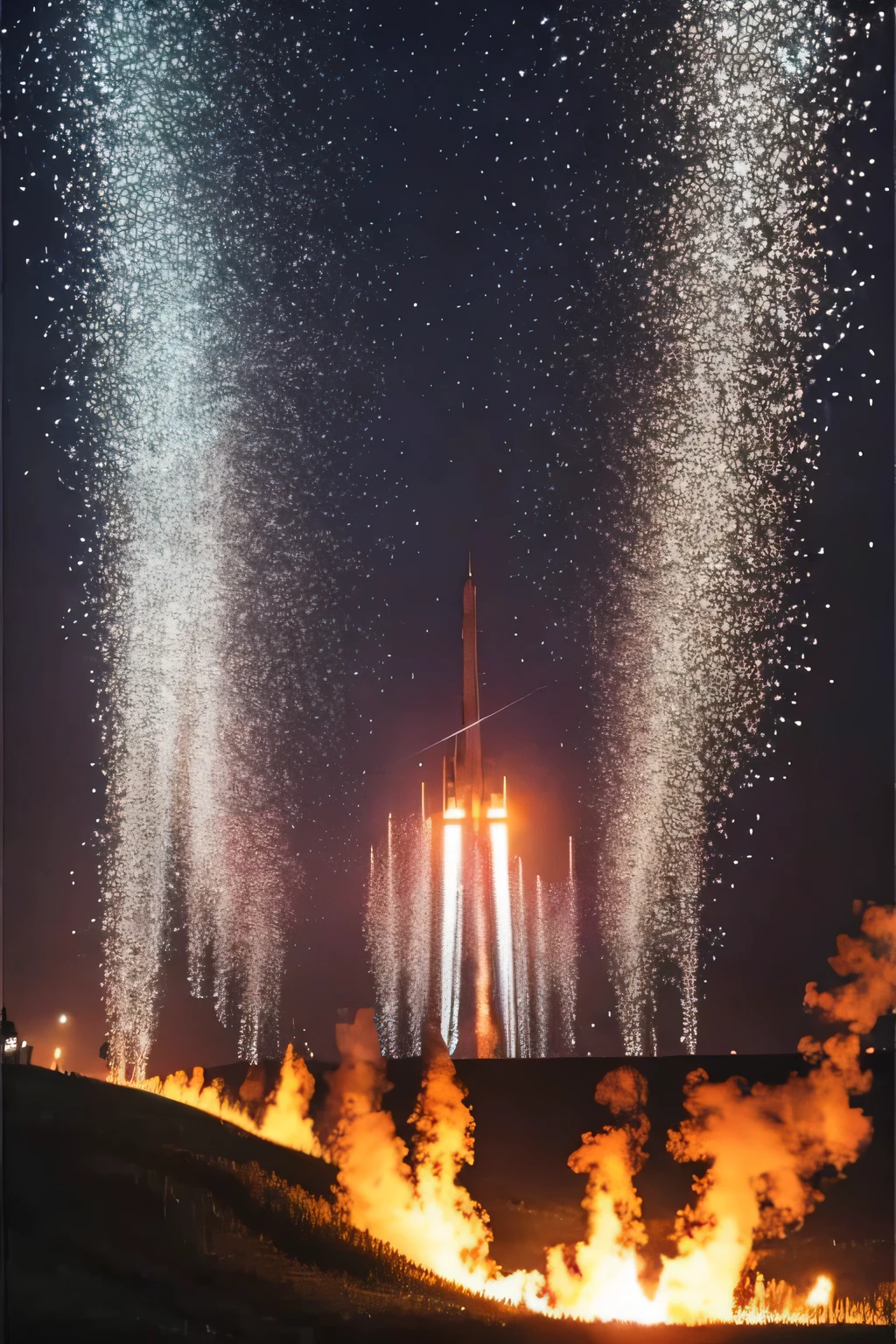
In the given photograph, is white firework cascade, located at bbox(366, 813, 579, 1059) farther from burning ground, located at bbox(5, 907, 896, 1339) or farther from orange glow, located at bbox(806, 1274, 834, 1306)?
orange glow, located at bbox(806, 1274, 834, 1306)

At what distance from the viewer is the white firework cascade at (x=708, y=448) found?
8156 millimetres

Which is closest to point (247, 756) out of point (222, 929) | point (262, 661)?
point (262, 661)

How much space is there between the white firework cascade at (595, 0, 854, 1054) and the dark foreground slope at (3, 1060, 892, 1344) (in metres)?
3.65

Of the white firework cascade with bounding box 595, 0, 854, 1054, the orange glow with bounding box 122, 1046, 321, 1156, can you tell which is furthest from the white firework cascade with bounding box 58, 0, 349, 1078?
the white firework cascade with bounding box 595, 0, 854, 1054

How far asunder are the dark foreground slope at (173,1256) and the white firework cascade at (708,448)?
144 inches

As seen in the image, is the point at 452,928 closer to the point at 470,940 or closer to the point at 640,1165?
the point at 470,940

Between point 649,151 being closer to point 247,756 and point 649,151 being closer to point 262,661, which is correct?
point 262,661

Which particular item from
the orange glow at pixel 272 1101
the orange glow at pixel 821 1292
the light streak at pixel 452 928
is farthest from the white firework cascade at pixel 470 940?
the orange glow at pixel 821 1292

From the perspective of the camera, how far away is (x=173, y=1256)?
268 inches

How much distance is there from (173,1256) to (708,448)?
6350 millimetres

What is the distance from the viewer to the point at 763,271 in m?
8.42

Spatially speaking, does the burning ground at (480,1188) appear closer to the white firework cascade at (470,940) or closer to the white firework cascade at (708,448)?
the white firework cascade at (470,940)

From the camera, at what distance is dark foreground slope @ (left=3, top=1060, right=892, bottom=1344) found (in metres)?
6.64

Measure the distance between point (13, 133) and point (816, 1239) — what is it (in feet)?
30.4
